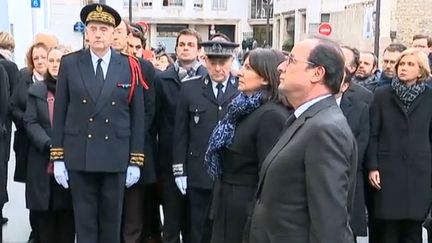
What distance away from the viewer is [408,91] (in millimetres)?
5570

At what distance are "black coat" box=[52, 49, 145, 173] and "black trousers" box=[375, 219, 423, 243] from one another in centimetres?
240

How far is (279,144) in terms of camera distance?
3156mm

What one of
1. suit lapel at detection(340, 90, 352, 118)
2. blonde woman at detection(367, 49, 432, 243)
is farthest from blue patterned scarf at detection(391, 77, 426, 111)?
suit lapel at detection(340, 90, 352, 118)

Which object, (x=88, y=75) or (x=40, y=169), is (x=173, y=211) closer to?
(x=40, y=169)

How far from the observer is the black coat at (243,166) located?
405 cm

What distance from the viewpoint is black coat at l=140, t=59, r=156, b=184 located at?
5641 millimetres

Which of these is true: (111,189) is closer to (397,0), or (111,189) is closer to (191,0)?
(397,0)

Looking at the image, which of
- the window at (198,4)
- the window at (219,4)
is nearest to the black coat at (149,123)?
the window at (198,4)

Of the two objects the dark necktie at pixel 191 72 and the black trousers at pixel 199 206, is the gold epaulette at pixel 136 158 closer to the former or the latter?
the black trousers at pixel 199 206

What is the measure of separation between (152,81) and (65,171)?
1.10 metres

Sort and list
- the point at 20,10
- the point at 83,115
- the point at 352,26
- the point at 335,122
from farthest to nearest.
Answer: the point at 352,26
the point at 20,10
the point at 83,115
the point at 335,122

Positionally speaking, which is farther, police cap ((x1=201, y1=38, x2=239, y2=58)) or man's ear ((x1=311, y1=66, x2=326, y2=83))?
police cap ((x1=201, y1=38, x2=239, y2=58))

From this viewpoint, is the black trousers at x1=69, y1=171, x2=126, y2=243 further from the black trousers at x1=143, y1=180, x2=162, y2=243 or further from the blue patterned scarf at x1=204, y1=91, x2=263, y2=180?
the blue patterned scarf at x1=204, y1=91, x2=263, y2=180

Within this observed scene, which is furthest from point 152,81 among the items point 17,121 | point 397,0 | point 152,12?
point 152,12
